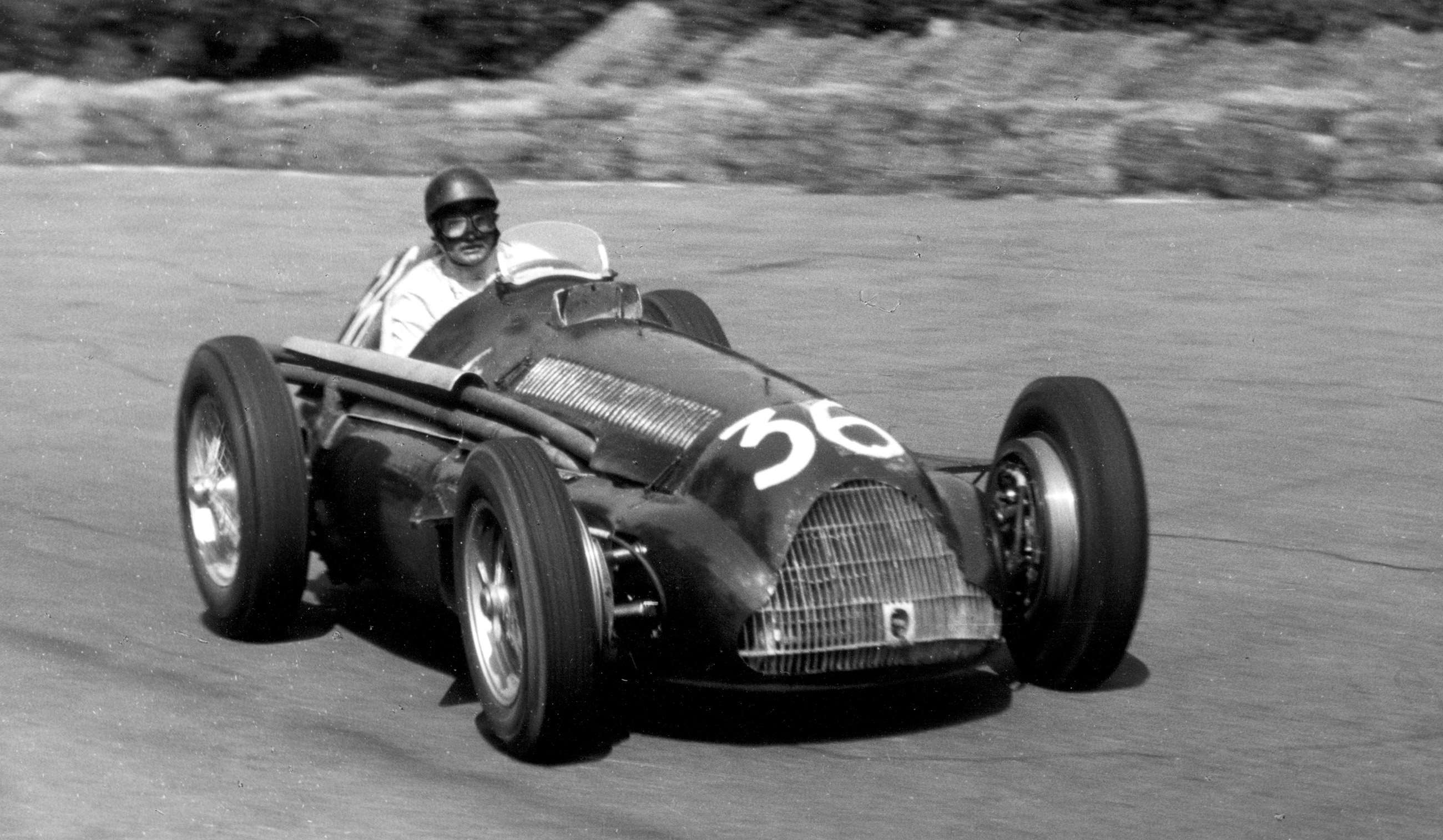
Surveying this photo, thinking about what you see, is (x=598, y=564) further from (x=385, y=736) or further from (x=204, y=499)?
(x=204, y=499)

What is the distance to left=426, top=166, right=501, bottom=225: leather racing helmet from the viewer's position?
7441mm

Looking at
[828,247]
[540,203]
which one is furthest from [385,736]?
[540,203]

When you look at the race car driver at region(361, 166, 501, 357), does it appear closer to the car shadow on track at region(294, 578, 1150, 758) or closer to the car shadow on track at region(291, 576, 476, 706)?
the car shadow on track at region(291, 576, 476, 706)

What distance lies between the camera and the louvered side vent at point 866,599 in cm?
547

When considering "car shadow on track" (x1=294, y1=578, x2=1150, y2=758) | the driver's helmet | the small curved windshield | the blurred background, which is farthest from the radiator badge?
the blurred background

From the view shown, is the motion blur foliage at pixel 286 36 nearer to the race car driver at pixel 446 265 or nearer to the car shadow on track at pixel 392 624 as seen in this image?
the race car driver at pixel 446 265

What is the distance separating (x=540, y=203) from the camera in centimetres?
1516

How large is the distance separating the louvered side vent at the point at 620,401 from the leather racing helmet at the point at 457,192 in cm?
97

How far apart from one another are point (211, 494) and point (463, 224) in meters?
1.19

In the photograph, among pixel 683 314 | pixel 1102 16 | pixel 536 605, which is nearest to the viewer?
pixel 536 605

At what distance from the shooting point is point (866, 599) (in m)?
5.51

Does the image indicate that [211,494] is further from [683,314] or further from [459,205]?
[683,314]

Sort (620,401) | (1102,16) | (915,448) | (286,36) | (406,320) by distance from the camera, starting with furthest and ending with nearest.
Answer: (286,36), (1102,16), (915,448), (406,320), (620,401)

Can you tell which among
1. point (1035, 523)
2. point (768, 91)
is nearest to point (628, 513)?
point (1035, 523)
